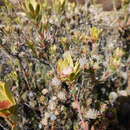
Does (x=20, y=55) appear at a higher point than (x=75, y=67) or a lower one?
higher

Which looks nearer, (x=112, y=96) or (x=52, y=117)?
(x=52, y=117)

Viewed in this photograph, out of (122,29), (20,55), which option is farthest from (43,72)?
(122,29)

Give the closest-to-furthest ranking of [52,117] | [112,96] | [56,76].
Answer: [56,76] < [52,117] < [112,96]

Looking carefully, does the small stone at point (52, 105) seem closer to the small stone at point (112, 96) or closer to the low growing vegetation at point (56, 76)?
the low growing vegetation at point (56, 76)

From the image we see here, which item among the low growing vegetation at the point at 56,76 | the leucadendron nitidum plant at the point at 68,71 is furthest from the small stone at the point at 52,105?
the leucadendron nitidum plant at the point at 68,71

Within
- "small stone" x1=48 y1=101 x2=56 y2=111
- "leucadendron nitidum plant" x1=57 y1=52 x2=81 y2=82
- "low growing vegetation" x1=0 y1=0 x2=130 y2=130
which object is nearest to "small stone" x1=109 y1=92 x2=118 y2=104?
"low growing vegetation" x1=0 y1=0 x2=130 y2=130

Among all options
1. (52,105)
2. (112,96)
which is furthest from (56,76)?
(112,96)

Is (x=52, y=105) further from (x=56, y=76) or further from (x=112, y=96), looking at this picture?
(x=112, y=96)

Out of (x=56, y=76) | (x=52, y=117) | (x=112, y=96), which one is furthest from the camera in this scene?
(x=112, y=96)

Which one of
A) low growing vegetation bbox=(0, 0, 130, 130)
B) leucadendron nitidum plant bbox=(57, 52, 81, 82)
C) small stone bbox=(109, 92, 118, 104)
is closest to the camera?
leucadendron nitidum plant bbox=(57, 52, 81, 82)

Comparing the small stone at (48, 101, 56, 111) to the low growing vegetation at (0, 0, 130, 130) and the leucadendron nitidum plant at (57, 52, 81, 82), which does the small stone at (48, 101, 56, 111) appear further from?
the leucadendron nitidum plant at (57, 52, 81, 82)

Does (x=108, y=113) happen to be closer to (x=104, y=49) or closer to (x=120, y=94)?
(x=120, y=94)
